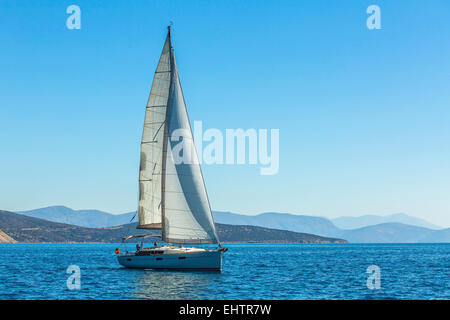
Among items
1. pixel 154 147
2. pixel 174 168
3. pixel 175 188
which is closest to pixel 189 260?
pixel 175 188

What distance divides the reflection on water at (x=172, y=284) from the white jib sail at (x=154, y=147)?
6.68 metres

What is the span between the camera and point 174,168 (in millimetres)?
51312

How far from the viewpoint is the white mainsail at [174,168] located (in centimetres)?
5078

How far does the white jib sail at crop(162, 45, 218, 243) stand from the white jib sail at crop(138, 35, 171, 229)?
2.21 meters

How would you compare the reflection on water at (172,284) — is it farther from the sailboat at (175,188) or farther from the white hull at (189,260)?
the sailboat at (175,188)

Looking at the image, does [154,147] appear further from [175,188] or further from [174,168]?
[175,188]

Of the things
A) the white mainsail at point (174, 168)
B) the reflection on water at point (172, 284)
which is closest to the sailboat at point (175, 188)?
the white mainsail at point (174, 168)

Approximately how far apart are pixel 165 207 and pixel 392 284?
934 inches

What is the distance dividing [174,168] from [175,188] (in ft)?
6.94

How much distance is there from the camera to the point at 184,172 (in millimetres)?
51219

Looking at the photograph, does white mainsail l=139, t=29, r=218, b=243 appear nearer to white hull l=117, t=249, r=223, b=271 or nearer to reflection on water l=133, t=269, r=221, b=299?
white hull l=117, t=249, r=223, b=271
